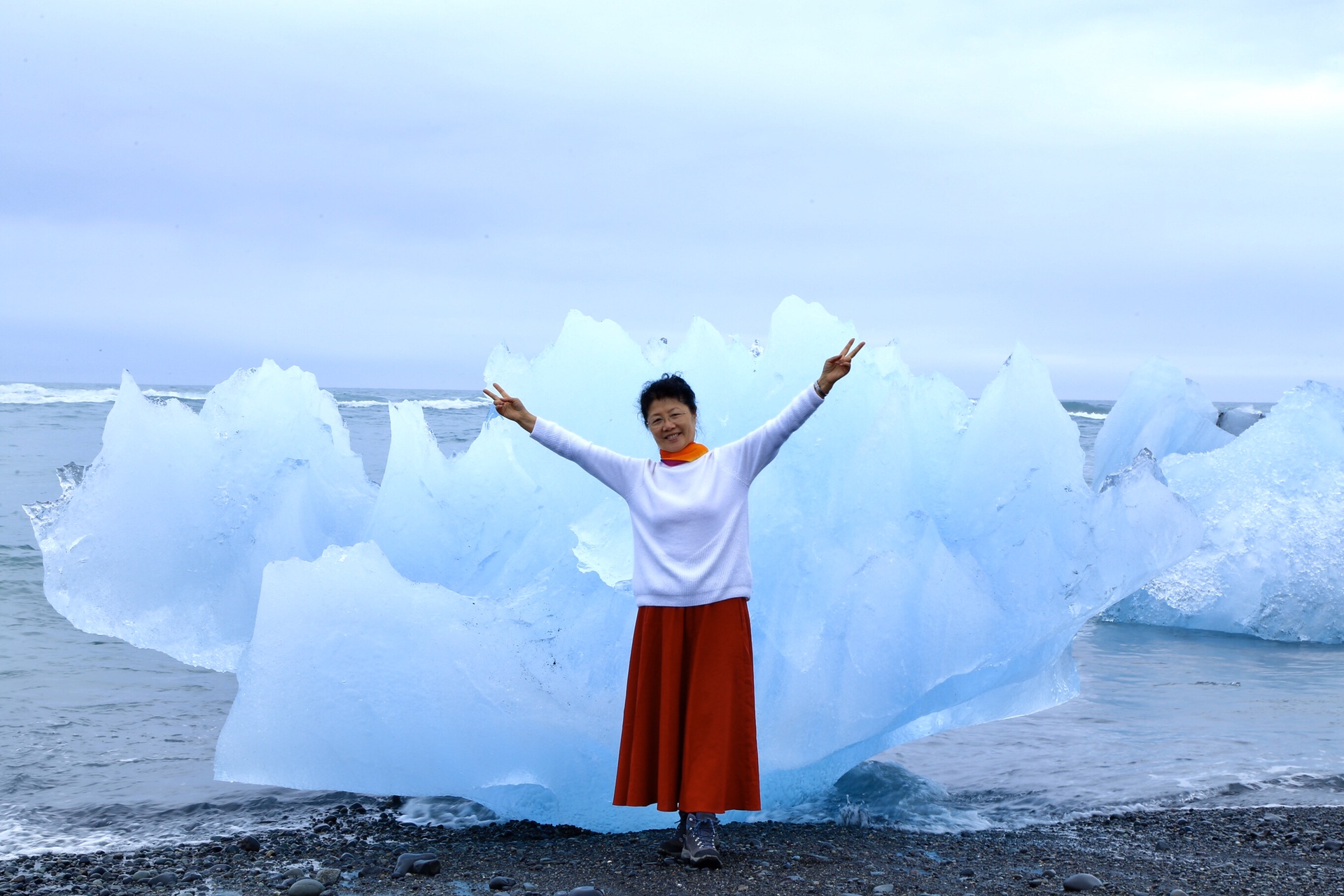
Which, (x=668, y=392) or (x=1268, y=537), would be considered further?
(x=1268, y=537)

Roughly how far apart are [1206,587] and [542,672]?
6.12 metres

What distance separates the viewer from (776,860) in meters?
3.56

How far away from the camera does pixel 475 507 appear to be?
5.51 m

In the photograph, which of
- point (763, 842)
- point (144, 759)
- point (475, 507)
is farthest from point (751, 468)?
point (144, 759)

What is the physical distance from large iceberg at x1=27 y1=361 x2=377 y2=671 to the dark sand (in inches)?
63.7

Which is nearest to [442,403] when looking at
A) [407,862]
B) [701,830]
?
[407,862]

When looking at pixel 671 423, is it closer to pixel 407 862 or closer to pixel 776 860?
pixel 776 860

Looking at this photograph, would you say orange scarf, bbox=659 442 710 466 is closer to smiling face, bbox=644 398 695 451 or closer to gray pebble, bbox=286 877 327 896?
smiling face, bbox=644 398 695 451

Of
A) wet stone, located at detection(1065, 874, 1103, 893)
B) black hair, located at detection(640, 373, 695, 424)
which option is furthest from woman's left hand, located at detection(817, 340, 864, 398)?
wet stone, located at detection(1065, 874, 1103, 893)

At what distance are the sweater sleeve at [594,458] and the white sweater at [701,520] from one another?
37mm

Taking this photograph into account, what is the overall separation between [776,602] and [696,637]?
938 millimetres

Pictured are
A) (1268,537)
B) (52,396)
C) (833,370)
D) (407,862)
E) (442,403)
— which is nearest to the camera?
(833,370)

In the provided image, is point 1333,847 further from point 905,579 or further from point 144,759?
point 144,759

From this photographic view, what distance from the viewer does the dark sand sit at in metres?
3.40
